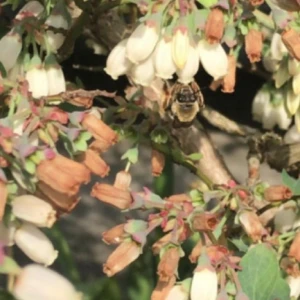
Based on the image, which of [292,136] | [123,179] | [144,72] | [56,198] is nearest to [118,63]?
[144,72]

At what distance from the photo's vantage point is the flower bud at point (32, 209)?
0.64m

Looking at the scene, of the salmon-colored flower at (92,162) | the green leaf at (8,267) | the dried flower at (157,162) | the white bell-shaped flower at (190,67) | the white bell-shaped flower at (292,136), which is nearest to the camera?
the green leaf at (8,267)

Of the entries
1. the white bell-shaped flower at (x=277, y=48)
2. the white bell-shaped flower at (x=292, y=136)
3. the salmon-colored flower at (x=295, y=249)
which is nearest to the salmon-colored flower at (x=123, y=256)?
the salmon-colored flower at (x=295, y=249)

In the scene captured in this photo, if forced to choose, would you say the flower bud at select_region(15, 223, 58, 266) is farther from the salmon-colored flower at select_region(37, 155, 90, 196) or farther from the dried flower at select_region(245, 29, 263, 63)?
the dried flower at select_region(245, 29, 263, 63)

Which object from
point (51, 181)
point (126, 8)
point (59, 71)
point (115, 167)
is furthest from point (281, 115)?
point (115, 167)

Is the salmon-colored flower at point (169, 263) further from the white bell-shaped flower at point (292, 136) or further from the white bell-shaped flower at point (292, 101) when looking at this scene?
the white bell-shaped flower at point (292, 136)

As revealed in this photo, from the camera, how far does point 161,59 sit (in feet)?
2.70

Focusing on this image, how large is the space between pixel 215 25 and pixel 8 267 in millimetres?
288

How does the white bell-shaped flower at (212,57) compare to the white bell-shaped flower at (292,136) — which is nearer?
the white bell-shaped flower at (212,57)

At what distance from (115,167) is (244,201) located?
1.29 m

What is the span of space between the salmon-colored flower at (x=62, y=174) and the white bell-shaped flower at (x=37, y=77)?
23 centimetres

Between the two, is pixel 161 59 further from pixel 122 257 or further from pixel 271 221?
pixel 271 221

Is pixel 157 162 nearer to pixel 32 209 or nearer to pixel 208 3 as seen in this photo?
pixel 208 3

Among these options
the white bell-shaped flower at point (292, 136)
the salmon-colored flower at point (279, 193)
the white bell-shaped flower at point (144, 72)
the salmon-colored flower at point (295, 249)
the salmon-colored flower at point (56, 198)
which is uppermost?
the salmon-colored flower at point (56, 198)
